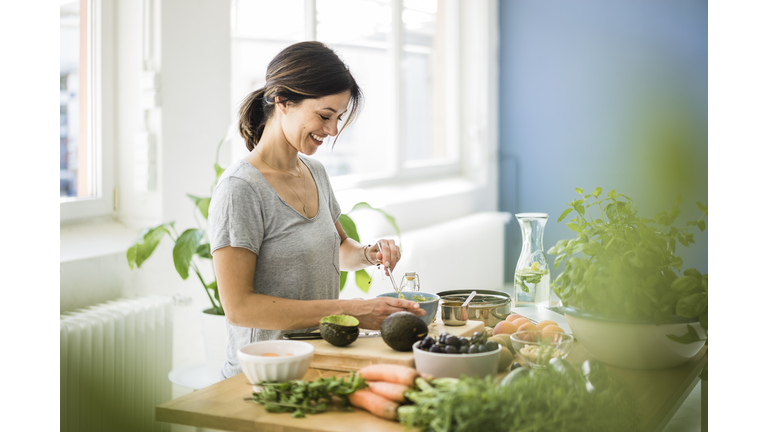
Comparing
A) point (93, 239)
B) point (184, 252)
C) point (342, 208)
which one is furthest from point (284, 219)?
point (342, 208)

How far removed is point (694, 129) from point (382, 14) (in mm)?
2753

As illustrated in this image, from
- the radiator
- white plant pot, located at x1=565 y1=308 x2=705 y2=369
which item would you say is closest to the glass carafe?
white plant pot, located at x1=565 y1=308 x2=705 y2=369

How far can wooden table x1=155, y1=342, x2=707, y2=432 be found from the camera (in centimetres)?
80

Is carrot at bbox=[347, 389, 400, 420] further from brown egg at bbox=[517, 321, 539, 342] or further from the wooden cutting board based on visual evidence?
brown egg at bbox=[517, 321, 539, 342]

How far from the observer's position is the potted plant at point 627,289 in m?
0.91

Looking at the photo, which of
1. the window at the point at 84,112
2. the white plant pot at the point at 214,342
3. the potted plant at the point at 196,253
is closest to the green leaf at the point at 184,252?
the potted plant at the point at 196,253

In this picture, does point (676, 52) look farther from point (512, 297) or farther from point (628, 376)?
point (512, 297)

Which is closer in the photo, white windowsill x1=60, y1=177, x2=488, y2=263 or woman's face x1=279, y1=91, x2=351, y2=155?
woman's face x1=279, y1=91, x2=351, y2=155

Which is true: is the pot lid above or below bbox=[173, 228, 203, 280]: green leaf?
below

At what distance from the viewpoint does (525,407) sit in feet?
2.19

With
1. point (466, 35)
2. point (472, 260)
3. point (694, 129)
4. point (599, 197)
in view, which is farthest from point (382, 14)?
point (694, 129)

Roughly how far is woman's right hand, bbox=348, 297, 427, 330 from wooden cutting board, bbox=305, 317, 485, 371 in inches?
2.2
